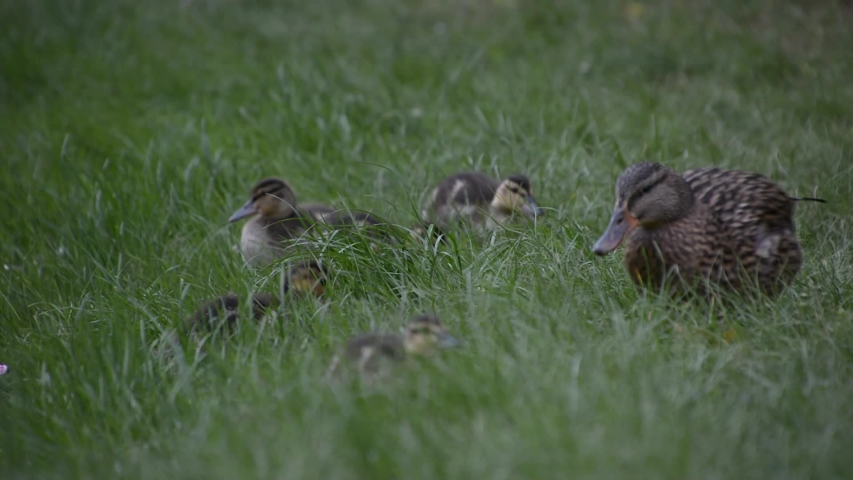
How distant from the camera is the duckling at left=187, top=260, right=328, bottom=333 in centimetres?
324

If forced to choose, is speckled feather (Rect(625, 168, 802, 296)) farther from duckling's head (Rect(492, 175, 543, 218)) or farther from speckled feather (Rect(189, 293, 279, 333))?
speckled feather (Rect(189, 293, 279, 333))

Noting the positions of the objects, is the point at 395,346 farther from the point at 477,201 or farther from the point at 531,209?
the point at 477,201

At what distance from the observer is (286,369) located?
111 inches

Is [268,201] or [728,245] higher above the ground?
[728,245]

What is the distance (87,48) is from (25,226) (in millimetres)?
3524

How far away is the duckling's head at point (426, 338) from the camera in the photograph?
2.67 metres

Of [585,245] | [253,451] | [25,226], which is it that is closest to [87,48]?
[25,226]

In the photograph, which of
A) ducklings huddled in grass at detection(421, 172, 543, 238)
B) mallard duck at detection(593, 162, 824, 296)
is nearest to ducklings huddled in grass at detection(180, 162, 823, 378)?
mallard duck at detection(593, 162, 824, 296)

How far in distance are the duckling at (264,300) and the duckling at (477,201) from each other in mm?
686

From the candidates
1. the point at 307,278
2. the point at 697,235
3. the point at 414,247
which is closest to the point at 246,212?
the point at 307,278

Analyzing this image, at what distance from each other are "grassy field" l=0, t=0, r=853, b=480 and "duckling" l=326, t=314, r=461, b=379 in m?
0.08

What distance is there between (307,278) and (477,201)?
1150 millimetres

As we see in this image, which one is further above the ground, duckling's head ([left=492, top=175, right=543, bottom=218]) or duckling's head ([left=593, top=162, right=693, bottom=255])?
duckling's head ([left=593, top=162, right=693, bottom=255])

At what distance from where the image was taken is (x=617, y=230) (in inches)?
122
